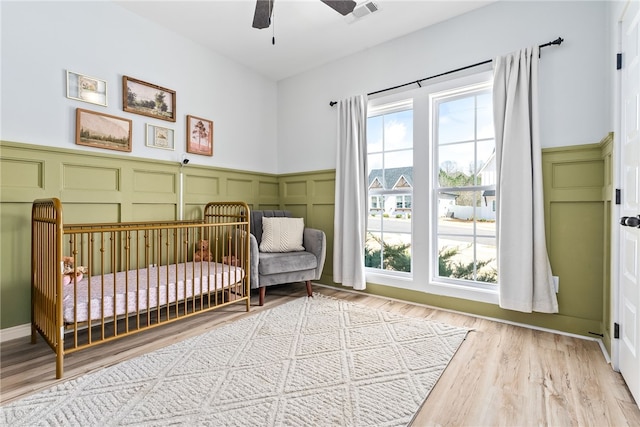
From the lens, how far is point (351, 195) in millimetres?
3145

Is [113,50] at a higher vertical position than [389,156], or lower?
higher

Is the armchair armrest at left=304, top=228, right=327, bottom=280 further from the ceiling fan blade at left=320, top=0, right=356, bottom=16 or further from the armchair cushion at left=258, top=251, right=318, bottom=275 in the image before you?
the ceiling fan blade at left=320, top=0, right=356, bottom=16

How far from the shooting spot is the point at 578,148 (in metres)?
2.11

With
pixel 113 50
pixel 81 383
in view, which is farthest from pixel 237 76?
pixel 81 383

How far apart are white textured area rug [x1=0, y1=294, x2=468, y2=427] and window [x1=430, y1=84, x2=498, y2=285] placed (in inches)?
27.7

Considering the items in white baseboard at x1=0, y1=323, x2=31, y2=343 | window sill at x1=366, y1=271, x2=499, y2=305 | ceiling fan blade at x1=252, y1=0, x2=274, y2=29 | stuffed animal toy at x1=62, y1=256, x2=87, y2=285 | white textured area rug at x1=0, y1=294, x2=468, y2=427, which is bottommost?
white textured area rug at x1=0, y1=294, x2=468, y2=427

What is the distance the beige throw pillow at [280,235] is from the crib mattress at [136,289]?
572 millimetres

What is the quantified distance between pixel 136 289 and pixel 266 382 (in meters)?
1.08

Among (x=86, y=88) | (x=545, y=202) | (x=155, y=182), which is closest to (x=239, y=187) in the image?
(x=155, y=182)

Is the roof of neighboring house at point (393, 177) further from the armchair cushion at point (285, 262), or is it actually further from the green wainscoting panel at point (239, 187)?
the green wainscoting panel at point (239, 187)

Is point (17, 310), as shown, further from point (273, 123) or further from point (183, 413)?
point (273, 123)

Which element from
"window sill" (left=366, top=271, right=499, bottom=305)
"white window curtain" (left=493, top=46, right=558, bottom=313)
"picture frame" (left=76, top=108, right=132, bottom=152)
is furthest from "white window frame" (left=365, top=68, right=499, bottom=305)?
"picture frame" (left=76, top=108, right=132, bottom=152)

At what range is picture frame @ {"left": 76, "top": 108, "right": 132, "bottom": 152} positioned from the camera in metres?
2.30

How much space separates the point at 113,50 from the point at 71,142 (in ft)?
2.80
